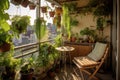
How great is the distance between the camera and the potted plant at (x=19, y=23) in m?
2.27

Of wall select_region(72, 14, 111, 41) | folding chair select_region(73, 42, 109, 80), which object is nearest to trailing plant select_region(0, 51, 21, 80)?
folding chair select_region(73, 42, 109, 80)

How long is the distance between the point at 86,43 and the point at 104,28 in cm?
85

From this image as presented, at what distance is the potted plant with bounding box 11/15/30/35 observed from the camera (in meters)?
2.27

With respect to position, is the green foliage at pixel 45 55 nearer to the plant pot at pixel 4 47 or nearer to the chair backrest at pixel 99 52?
the chair backrest at pixel 99 52

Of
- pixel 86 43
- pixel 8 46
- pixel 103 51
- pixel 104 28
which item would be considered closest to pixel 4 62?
pixel 8 46

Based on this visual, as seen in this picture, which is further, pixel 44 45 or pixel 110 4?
pixel 110 4

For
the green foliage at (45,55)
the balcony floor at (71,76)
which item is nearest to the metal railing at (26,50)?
the green foliage at (45,55)

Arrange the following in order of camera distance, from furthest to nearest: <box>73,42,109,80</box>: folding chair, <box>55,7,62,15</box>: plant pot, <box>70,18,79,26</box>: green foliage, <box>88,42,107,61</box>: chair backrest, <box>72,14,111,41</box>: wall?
<box>70,18,79,26</box>: green foliage, <box>72,14,111,41</box>: wall, <box>55,7,62,15</box>: plant pot, <box>88,42,107,61</box>: chair backrest, <box>73,42,109,80</box>: folding chair

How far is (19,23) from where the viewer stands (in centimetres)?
231

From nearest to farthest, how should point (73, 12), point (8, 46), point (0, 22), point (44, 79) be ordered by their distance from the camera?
1. point (0, 22)
2. point (8, 46)
3. point (44, 79)
4. point (73, 12)

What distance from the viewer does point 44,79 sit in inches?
139

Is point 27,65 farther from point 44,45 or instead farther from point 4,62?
point 44,45

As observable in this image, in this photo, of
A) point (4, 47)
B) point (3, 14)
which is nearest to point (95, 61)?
point (4, 47)

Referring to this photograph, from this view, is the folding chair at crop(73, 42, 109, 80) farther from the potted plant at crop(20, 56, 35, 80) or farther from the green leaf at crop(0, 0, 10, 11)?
the green leaf at crop(0, 0, 10, 11)
